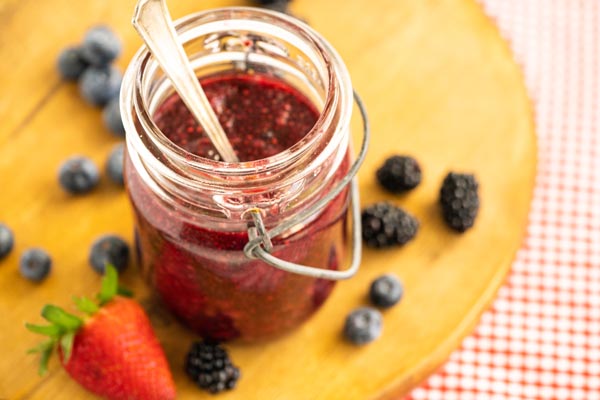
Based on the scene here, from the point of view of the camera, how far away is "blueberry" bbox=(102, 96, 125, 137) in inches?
55.7

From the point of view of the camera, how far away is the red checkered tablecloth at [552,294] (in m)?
1.51

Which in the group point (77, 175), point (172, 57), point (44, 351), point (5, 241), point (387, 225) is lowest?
point (44, 351)

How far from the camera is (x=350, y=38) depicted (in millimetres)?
1519

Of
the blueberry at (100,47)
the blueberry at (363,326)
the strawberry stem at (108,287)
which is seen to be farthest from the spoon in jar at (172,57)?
the blueberry at (100,47)

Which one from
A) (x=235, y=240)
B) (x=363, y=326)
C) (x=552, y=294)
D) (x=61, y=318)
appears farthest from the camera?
(x=552, y=294)

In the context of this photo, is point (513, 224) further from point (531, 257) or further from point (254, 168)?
point (254, 168)

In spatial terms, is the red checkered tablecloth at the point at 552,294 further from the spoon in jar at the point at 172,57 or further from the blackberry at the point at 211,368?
the spoon in jar at the point at 172,57

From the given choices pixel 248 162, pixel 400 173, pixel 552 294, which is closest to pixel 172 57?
pixel 248 162

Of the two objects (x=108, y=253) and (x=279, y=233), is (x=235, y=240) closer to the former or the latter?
(x=279, y=233)

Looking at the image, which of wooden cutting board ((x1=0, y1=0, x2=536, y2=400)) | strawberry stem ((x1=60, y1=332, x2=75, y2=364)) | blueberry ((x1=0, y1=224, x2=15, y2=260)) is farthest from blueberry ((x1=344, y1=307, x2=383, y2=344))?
blueberry ((x1=0, y1=224, x2=15, y2=260))

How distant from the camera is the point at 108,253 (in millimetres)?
1308

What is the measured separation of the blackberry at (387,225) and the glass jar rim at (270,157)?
1.08 ft

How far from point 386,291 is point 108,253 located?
43cm

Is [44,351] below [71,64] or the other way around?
below
